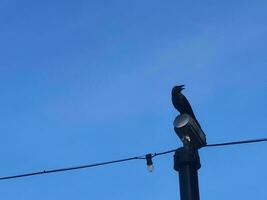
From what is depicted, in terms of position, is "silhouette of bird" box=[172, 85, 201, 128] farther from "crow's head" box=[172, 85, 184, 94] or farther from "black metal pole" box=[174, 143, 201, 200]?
"black metal pole" box=[174, 143, 201, 200]

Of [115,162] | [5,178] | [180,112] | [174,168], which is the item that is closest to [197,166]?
[174,168]

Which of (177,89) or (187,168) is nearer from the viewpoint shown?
(187,168)

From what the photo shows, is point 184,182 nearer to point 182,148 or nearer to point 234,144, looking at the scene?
point 182,148

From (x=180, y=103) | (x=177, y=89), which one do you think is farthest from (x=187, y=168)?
(x=177, y=89)

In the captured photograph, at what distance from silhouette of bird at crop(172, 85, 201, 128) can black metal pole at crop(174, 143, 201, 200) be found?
16.5 inches

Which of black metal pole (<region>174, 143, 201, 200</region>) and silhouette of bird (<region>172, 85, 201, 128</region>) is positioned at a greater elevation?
silhouette of bird (<region>172, 85, 201, 128</region>)

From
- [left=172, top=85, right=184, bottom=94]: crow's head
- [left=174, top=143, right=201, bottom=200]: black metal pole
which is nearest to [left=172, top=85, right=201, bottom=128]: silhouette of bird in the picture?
[left=172, top=85, right=184, bottom=94]: crow's head

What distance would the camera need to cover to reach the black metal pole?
3.11 metres

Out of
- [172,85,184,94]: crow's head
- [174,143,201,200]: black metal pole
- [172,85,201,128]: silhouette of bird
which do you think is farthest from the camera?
[172,85,184,94]: crow's head

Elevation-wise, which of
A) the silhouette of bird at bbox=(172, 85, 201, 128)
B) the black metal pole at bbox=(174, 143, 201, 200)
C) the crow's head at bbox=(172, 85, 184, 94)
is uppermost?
the crow's head at bbox=(172, 85, 184, 94)

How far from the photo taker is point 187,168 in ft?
10.8

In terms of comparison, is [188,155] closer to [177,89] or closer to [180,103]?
[180,103]

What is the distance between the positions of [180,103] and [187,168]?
758 mm

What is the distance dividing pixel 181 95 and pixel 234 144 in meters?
0.63
